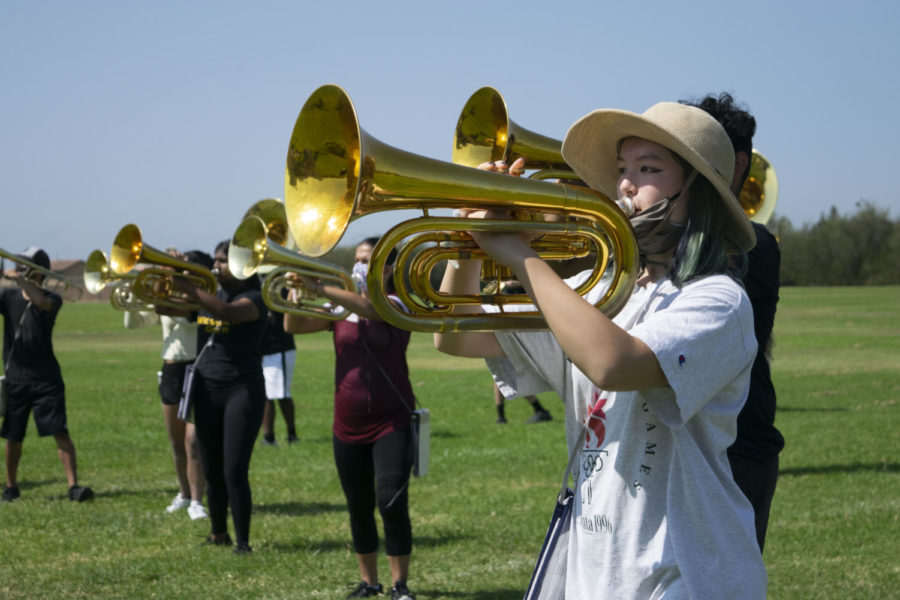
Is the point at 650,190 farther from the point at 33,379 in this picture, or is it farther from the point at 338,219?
the point at 33,379

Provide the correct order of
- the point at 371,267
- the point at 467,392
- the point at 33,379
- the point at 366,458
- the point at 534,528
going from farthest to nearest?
the point at 467,392 → the point at 33,379 → the point at 534,528 → the point at 366,458 → the point at 371,267

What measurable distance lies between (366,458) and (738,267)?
3572mm

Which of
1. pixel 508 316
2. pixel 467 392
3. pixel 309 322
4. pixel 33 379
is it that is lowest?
pixel 467 392

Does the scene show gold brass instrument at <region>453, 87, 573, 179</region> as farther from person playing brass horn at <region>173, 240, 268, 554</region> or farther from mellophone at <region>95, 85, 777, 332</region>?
person playing brass horn at <region>173, 240, 268, 554</region>

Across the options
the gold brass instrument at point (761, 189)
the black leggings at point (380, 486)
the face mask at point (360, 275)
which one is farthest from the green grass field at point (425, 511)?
the gold brass instrument at point (761, 189)

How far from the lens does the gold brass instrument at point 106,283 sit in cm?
845

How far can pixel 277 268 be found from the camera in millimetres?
6746

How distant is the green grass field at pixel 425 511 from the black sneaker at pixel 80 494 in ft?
0.38

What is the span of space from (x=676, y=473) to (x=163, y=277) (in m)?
6.12

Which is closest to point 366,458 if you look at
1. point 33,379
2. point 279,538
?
point 279,538

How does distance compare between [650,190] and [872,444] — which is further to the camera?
[872,444]

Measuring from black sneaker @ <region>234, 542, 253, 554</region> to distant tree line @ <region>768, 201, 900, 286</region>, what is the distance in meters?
74.4

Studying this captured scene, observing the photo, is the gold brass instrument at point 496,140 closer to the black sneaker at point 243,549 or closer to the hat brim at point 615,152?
the hat brim at point 615,152

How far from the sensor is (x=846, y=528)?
270 inches
